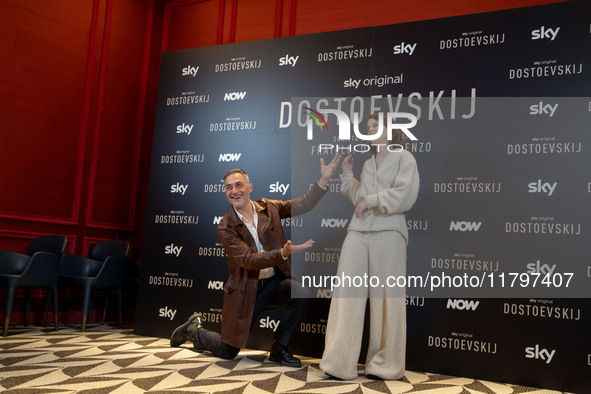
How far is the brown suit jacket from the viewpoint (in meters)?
3.91

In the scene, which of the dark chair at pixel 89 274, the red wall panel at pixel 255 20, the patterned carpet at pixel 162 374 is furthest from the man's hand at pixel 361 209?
the red wall panel at pixel 255 20

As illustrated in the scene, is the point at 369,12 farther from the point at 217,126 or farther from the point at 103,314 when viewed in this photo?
the point at 103,314

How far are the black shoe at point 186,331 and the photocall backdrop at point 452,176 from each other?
0.37 meters

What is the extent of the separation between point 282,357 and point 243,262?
770mm

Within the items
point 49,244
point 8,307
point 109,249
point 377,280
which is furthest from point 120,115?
point 377,280

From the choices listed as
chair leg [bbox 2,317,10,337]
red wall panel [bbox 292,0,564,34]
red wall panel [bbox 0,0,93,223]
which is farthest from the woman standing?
red wall panel [bbox 0,0,93,223]

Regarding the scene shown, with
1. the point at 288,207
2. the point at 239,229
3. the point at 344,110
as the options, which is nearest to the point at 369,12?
the point at 344,110

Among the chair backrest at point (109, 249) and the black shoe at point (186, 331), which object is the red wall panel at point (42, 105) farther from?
the black shoe at point (186, 331)

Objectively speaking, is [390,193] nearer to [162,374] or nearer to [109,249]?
[162,374]

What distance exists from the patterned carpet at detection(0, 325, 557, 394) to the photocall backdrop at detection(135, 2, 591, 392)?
351 mm

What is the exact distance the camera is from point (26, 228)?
561 cm

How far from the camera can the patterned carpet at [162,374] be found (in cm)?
309

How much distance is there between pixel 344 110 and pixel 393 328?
1.89m

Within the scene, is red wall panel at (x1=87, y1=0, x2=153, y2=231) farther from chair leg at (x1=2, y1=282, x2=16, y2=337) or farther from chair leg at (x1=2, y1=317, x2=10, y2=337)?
chair leg at (x1=2, y1=317, x2=10, y2=337)
